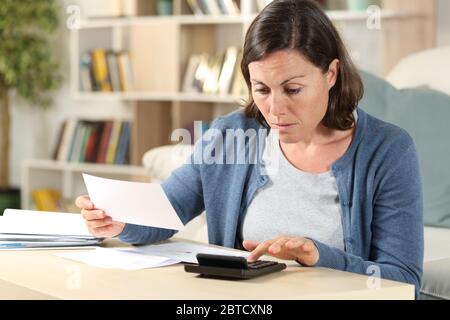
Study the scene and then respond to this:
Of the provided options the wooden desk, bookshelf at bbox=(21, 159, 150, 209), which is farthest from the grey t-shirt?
bookshelf at bbox=(21, 159, 150, 209)

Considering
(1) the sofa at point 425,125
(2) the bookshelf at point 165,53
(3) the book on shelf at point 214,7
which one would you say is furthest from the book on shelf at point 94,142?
(1) the sofa at point 425,125

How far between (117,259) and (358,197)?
47 cm

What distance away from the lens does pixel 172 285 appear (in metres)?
1.31

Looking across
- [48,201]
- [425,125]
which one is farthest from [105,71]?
[425,125]

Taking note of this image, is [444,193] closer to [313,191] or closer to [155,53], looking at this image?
[313,191]

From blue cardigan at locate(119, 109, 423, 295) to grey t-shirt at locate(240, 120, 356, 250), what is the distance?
0.07 ft

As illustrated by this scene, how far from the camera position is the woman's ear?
5.60 ft

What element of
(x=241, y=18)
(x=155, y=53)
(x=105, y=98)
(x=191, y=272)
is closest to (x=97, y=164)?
(x=105, y=98)

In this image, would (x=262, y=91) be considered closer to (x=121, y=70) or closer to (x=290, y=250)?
(x=290, y=250)

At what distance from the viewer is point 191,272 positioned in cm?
140

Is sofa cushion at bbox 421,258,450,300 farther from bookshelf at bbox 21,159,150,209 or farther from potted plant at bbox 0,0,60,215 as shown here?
potted plant at bbox 0,0,60,215

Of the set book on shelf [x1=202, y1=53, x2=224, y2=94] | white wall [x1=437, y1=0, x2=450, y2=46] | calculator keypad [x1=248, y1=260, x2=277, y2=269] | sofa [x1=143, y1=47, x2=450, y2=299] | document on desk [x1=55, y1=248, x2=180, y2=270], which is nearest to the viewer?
calculator keypad [x1=248, y1=260, x2=277, y2=269]

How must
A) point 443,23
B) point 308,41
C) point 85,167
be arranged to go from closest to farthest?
point 308,41, point 443,23, point 85,167
